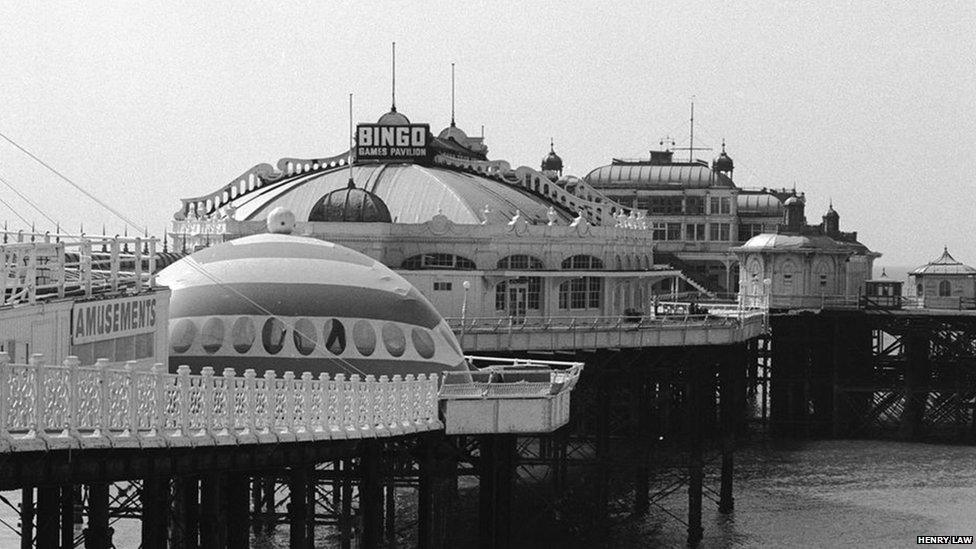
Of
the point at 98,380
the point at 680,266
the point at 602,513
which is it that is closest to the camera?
the point at 98,380

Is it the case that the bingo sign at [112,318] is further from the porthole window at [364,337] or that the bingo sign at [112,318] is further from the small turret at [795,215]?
the small turret at [795,215]

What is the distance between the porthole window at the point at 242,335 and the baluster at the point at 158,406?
15039mm

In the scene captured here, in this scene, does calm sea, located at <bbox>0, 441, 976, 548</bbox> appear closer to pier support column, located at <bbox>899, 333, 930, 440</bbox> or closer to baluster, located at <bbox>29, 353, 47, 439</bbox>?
pier support column, located at <bbox>899, 333, 930, 440</bbox>

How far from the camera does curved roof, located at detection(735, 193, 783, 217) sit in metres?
158

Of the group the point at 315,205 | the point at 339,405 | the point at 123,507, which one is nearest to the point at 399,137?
the point at 315,205

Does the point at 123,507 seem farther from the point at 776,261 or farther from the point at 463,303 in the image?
the point at 776,261

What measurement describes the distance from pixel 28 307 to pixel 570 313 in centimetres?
5485

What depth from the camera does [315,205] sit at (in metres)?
88.4

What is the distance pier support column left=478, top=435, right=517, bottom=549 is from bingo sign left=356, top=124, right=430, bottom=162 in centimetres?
4923

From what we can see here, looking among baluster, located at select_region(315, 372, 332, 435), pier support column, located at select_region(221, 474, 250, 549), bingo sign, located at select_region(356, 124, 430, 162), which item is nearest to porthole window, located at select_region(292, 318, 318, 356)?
pier support column, located at select_region(221, 474, 250, 549)

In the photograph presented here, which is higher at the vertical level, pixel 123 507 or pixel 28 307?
pixel 28 307

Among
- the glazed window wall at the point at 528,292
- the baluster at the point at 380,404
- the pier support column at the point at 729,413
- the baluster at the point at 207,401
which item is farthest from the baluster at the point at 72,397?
the glazed window wall at the point at 528,292

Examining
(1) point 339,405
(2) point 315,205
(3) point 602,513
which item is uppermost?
(2) point 315,205

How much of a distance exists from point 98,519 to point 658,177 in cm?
12134
